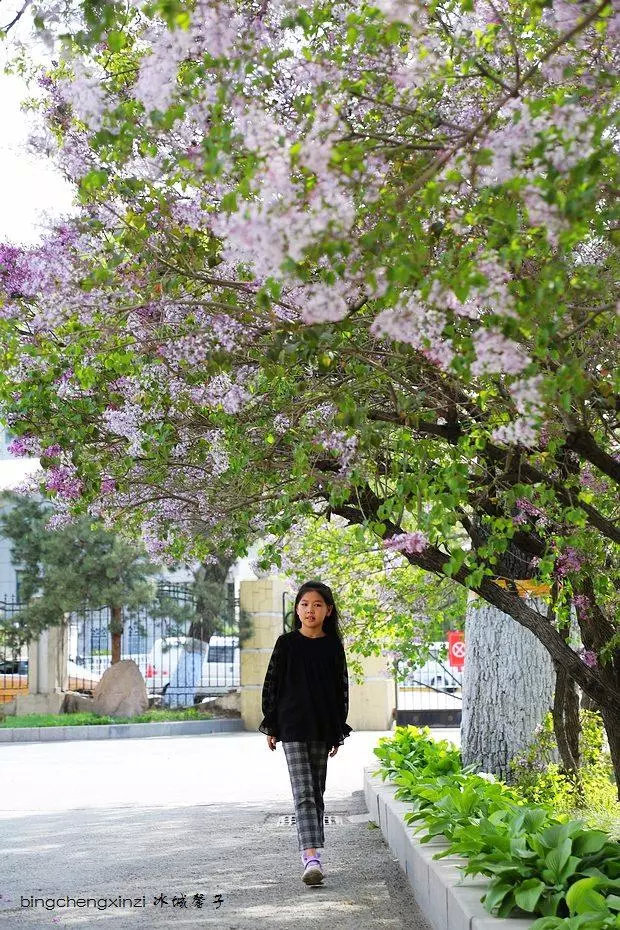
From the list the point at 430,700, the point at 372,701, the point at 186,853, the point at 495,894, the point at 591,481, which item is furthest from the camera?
the point at 430,700

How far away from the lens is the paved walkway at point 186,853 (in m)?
6.14

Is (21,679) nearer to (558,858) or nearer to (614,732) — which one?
(614,732)

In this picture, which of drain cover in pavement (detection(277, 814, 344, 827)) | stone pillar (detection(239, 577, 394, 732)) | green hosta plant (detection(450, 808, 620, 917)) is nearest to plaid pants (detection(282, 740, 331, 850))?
green hosta plant (detection(450, 808, 620, 917))

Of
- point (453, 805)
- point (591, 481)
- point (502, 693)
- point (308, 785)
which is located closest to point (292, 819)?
point (502, 693)

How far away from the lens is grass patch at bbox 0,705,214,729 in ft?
81.5

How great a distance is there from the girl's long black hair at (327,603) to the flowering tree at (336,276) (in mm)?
608

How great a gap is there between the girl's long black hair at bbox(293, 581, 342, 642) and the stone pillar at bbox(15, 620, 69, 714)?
66.1 feet

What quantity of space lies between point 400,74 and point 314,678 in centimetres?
413

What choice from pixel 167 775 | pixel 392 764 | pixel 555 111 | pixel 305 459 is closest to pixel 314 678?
pixel 305 459

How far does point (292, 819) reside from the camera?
1052 cm

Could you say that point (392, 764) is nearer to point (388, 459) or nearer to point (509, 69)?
point (388, 459)

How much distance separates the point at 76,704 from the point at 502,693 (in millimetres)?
18925

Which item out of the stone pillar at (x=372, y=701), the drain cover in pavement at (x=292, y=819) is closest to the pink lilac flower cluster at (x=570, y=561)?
the drain cover in pavement at (x=292, y=819)

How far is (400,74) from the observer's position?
12.9 ft
